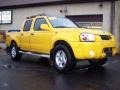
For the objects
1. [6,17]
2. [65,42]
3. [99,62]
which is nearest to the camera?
[65,42]

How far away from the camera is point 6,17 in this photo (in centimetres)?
2758

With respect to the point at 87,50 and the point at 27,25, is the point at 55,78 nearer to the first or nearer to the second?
the point at 87,50

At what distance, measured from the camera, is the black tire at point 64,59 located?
10.4 metres

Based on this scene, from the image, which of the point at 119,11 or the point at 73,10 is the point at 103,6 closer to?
the point at 119,11

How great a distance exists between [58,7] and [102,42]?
12.6 metres

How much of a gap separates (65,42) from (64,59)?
0.54 metres

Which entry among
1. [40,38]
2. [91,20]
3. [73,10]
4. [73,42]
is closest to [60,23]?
[40,38]

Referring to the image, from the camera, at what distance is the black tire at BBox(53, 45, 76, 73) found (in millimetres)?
10438

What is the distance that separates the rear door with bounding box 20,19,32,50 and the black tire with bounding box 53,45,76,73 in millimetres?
2292

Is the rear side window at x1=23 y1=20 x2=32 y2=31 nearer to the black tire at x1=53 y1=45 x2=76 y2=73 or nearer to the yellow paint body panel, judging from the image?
the yellow paint body panel

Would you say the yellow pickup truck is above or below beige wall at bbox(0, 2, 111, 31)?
below

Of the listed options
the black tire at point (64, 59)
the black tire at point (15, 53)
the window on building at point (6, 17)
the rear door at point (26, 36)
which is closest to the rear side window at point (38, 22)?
the rear door at point (26, 36)

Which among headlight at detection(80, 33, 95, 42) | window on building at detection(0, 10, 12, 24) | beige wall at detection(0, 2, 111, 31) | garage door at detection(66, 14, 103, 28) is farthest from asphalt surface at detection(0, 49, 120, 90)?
window on building at detection(0, 10, 12, 24)

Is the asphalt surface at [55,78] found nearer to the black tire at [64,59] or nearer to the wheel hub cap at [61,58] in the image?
the black tire at [64,59]
